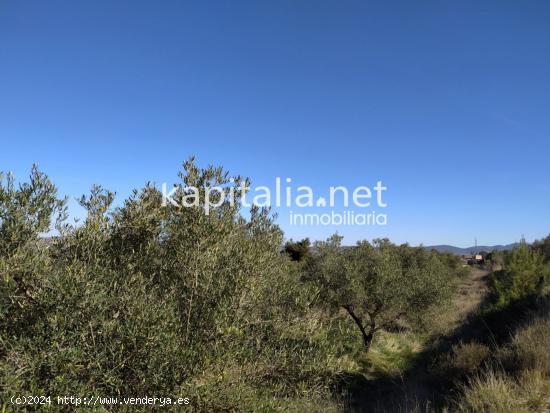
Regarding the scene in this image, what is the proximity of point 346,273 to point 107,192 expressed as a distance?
1408 centimetres

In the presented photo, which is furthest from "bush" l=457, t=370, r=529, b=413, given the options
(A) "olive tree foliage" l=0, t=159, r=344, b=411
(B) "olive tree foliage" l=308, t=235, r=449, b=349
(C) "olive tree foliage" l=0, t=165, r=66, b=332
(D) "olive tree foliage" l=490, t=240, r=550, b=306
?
(D) "olive tree foliage" l=490, t=240, r=550, b=306

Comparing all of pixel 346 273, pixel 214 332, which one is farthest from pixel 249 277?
pixel 346 273

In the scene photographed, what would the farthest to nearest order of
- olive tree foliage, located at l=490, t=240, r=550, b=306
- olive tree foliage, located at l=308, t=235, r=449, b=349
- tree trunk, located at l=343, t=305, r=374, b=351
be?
olive tree foliage, located at l=490, t=240, r=550, b=306
tree trunk, located at l=343, t=305, r=374, b=351
olive tree foliage, located at l=308, t=235, r=449, b=349

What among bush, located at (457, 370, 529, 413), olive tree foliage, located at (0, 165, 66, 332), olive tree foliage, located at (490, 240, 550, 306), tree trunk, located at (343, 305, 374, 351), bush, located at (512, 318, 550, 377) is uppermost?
olive tree foliage, located at (0, 165, 66, 332)

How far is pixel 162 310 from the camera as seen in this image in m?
4.16

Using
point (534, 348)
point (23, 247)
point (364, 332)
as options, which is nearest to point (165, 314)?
point (23, 247)

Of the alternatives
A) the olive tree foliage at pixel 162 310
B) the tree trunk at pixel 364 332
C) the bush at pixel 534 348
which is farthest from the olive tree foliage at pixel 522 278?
the olive tree foliage at pixel 162 310

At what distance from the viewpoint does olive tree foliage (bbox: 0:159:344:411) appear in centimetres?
372

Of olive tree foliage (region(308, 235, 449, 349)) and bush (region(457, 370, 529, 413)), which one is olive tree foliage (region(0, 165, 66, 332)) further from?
olive tree foliage (region(308, 235, 449, 349))

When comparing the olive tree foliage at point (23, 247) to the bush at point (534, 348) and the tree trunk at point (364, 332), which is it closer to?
the bush at point (534, 348)

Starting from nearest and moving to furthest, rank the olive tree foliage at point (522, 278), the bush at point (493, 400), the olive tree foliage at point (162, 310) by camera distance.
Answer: the olive tree foliage at point (162, 310)
the bush at point (493, 400)
the olive tree foliage at point (522, 278)

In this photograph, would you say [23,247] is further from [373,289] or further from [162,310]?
[373,289]

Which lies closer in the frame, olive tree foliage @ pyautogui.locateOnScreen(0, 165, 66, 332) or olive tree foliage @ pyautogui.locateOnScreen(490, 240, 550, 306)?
Answer: olive tree foliage @ pyautogui.locateOnScreen(0, 165, 66, 332)

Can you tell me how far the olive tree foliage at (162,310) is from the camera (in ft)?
12.2
